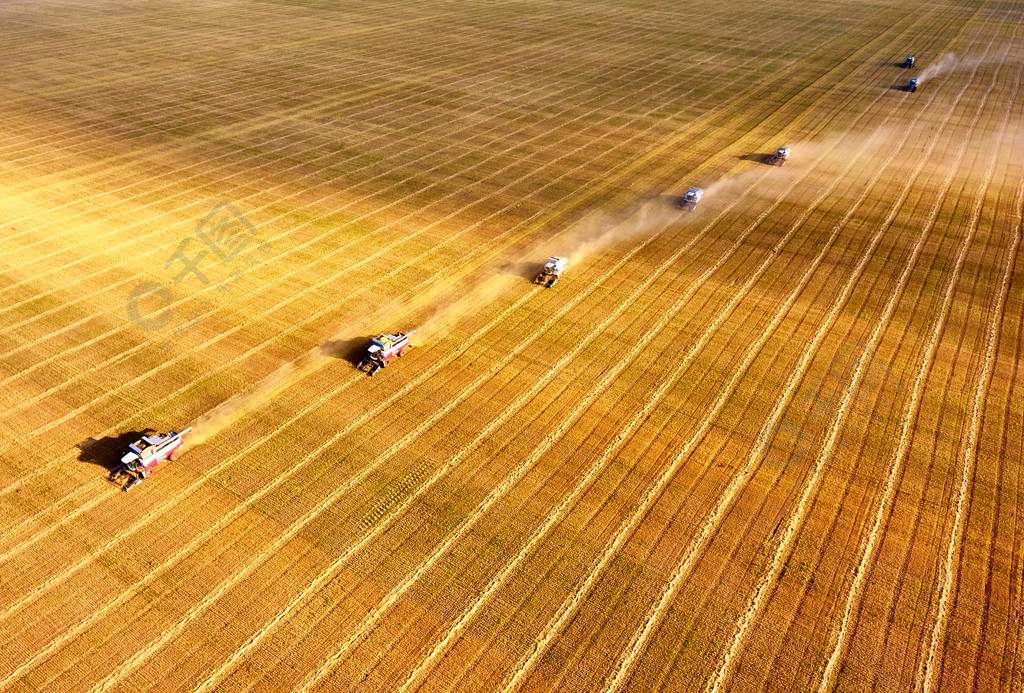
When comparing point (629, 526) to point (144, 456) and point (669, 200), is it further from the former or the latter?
point (669, 200)

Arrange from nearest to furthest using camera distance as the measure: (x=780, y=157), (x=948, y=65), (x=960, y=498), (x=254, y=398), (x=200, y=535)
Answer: (x=200, y=535) → (x=960, y=498) → (x=254, y=398) → (x=780, y=157) → (x=948, y=65)

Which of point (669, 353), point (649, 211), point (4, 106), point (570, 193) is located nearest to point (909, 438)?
point (669, 353)

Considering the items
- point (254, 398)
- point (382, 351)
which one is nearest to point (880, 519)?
point (382, 351)

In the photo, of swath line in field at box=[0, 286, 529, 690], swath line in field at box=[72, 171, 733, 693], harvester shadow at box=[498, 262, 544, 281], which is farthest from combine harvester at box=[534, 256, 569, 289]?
swath line in field at box=[0, 286, 529, 690]

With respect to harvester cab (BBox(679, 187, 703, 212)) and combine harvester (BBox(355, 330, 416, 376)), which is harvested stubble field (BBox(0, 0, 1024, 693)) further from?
harvester cab (BBox(679, 187, 703, 212))

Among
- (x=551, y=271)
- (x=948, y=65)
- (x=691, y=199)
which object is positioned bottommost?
(x=948, y=65)

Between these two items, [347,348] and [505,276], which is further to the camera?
[505,276]

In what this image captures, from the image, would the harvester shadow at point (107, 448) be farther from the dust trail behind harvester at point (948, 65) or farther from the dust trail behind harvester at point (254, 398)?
the dust trail behind harvester at point (948, 65)
